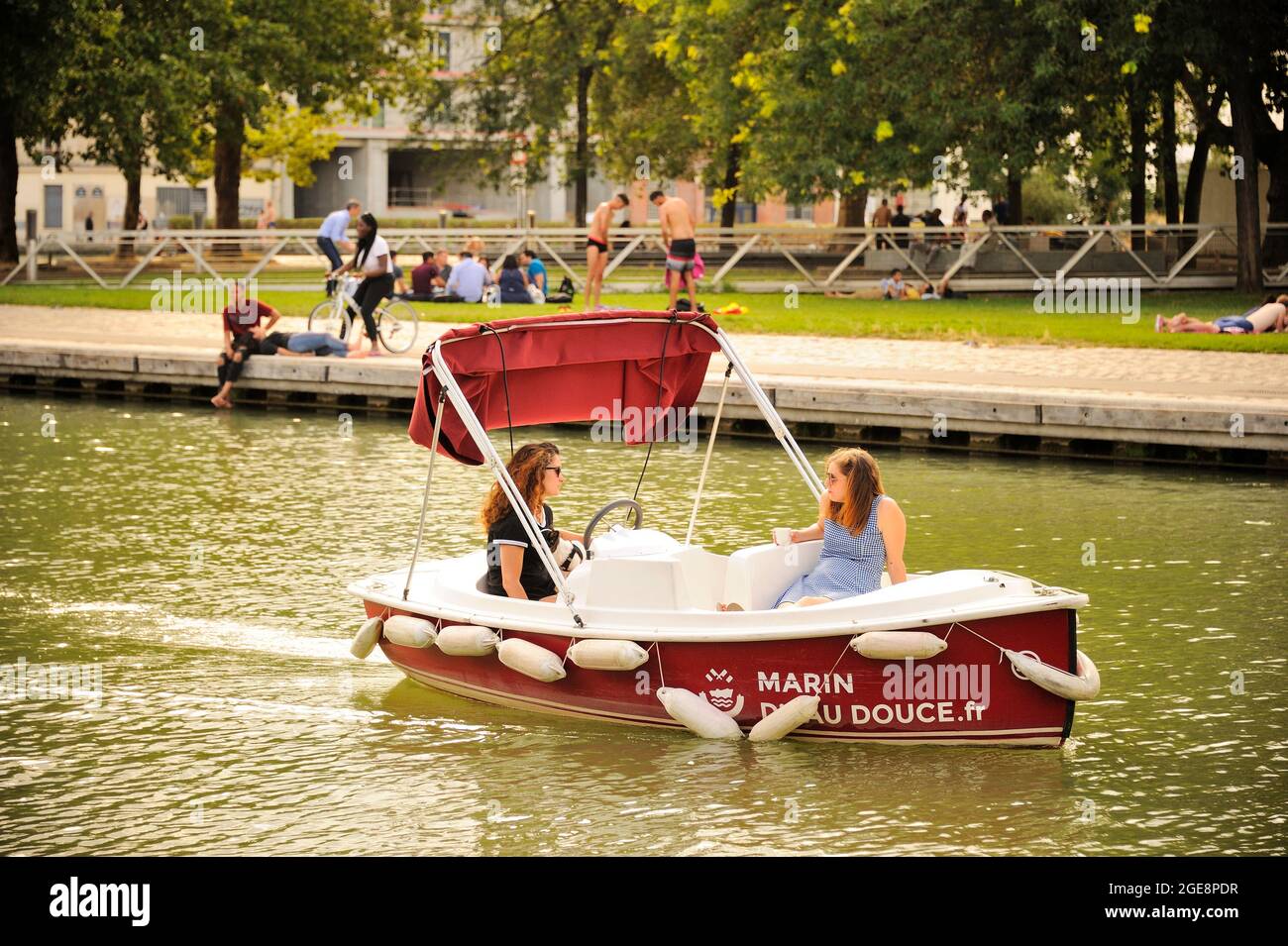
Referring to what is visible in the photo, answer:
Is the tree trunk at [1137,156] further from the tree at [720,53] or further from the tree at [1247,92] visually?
the tree at [720,53]

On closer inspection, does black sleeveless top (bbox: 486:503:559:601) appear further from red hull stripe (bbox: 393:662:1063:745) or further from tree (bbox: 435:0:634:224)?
tree (bbox: 435:0:634:224)

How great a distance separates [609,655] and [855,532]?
1.50 metres

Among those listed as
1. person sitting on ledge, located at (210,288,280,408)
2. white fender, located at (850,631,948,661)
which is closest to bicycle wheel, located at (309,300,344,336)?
person sitting on ledge, located at (210,288,280,408)

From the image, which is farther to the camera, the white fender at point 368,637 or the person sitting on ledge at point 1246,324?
the person sitting on ledge at point 1246,324

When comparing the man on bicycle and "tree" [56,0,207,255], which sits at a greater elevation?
"tree" [56,0,207,255]

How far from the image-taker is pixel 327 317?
25234mm

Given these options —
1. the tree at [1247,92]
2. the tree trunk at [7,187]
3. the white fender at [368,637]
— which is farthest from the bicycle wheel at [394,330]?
the tree trunk at [7,187]

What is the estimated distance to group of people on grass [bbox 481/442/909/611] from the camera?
31.7 ft

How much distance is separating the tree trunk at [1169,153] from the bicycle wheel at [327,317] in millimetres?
16077

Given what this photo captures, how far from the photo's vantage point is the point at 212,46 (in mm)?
40000

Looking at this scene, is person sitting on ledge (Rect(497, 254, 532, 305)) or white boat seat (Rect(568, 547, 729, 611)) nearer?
white boat seat (Rect(568, 547, 729, 611))

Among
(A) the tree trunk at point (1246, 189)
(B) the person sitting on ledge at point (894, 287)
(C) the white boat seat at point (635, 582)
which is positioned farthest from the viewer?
(B) the person sitting on ledge at point (894, 287)

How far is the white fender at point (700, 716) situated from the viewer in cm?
918

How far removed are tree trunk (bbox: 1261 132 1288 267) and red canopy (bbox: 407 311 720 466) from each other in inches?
1016
